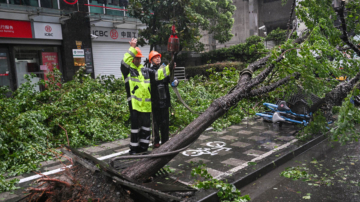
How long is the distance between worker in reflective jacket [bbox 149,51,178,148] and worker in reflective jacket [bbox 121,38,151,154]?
28 centimetres

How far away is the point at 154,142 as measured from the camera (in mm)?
5969

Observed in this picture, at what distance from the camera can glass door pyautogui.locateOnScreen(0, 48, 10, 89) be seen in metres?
12.1

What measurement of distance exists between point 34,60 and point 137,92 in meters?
10.3

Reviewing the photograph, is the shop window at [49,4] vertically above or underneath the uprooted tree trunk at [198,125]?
above

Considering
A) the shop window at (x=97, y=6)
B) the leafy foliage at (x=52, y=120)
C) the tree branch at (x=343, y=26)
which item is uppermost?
the shop window at (x=97, y=6)

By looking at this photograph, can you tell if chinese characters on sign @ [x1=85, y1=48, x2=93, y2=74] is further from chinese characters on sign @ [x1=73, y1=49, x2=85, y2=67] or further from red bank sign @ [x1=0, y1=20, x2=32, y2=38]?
red bank sign @ [x1=0, y1=20, x2=32, y2=38]

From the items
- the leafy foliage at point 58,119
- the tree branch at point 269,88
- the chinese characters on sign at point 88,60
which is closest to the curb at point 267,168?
the tree branch at point 269,88

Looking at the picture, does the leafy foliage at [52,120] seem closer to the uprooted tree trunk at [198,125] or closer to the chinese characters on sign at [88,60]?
the uprooted tree trunk at [198,125]

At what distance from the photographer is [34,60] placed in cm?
1321

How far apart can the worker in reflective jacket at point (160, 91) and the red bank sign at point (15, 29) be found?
371 inches

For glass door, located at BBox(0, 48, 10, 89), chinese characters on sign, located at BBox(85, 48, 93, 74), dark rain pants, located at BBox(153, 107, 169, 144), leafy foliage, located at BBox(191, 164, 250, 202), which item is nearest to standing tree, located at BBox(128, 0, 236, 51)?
dark rain pants, located at BBox(153, 107, 169, 144)

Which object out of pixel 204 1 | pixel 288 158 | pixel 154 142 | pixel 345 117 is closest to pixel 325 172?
pixel 288 158

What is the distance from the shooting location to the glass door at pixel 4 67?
12125 millimetres

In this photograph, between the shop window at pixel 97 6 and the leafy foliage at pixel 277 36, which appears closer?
the shop window at pixel 97 6
